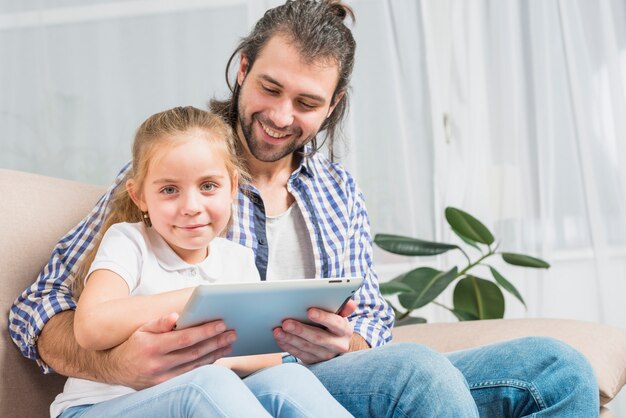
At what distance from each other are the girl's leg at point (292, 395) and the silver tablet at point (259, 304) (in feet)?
0.25

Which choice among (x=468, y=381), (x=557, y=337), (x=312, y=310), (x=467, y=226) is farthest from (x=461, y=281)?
(x=312, y=310)

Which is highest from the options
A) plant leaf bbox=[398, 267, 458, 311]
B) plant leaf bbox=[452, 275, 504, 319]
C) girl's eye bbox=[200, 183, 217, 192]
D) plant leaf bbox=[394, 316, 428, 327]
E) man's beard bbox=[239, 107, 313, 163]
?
man's beard bbox=[239, 107, 313, 163]

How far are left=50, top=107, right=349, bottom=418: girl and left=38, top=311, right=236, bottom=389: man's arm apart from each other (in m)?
0.02

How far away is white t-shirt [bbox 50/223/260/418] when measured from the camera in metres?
1.22

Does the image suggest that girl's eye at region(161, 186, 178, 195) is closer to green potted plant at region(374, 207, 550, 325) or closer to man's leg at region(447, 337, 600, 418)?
man's leg at region(447, 337, 600, 418)

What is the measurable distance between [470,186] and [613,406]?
88 cm

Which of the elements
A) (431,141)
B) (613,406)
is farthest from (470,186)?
(613,406)

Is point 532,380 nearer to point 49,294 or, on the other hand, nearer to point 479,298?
point 49,294

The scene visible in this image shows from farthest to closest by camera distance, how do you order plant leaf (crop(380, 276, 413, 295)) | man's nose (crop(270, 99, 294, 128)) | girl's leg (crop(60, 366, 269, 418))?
plant leaf (crop(380, 276, 413, 295)), man's nose (crop(270, 99, 294, 128)), girl's leg (crop(60, 366, 269, 418))

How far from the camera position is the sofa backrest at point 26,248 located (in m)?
1.32

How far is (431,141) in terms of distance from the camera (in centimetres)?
292

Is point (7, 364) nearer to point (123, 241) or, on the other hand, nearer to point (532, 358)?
point (123, 241)

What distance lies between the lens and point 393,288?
7.78ft

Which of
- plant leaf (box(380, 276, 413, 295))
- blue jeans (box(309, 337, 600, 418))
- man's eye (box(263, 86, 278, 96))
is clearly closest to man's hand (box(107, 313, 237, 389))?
blue jeans (box(309, 337, 600, 418))
